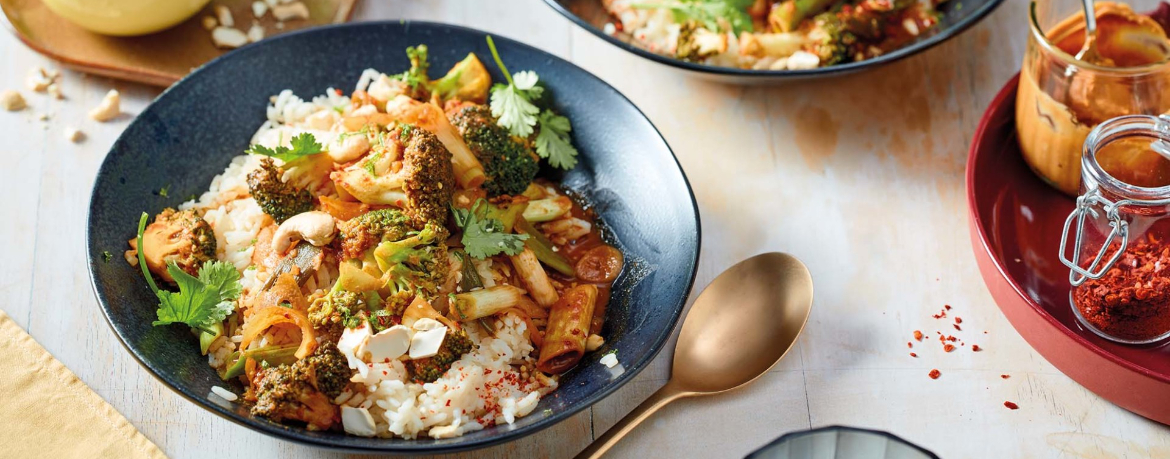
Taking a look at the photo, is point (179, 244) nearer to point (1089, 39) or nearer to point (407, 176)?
point (407, 176)

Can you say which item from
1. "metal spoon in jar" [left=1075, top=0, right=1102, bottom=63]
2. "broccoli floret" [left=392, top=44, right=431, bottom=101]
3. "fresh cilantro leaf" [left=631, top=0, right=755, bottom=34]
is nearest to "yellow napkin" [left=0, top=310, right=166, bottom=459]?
"broccoli floret" [left=392, top=44, right=431, bottom=101]

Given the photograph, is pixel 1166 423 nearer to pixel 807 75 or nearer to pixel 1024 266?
pixel 1024 266

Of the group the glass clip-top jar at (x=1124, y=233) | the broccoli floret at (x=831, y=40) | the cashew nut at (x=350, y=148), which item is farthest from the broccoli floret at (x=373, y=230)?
the glass clip-top jar at (x=1124, y=233)

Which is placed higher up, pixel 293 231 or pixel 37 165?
pixel 293 231

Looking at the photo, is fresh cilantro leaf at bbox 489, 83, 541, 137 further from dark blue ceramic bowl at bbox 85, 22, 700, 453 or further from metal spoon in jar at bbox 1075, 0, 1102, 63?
metal spoon in jar at bbox 1075, 0, 1102, 63

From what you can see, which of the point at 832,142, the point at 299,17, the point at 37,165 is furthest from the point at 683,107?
the point at 37,165

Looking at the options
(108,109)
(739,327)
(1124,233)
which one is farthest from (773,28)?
(108,109)
